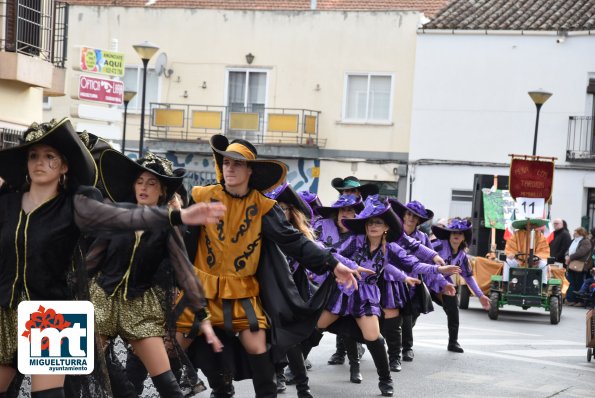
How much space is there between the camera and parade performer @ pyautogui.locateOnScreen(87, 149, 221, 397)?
7797mm

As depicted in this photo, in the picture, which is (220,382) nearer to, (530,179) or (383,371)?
(383,371)

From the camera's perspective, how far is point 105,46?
38719 mm

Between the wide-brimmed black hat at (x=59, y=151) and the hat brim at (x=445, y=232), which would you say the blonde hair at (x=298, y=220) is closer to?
the wide-brimmed black hat at (x=59, y=151)

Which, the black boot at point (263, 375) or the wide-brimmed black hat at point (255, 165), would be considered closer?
the black boot at point (263, 375)

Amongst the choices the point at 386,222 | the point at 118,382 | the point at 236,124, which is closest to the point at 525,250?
the point at 386,222

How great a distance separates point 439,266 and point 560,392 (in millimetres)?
1701

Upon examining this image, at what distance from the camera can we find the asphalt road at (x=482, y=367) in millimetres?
11945

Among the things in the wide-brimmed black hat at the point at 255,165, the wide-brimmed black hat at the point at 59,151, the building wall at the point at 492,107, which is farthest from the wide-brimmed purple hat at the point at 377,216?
the building wall at the point at 492,107

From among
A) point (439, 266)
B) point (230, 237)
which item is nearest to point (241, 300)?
point (230, 237)

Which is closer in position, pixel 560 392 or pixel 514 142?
pixel 560 392

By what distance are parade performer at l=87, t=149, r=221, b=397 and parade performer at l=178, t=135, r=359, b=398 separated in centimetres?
41

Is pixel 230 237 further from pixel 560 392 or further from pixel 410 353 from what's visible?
pixel 410 353

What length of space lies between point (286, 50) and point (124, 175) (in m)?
28.9

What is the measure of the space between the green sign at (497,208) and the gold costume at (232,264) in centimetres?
1713
